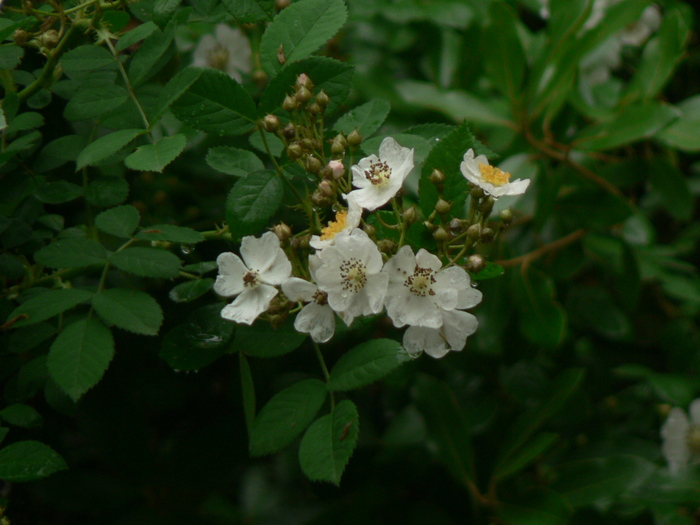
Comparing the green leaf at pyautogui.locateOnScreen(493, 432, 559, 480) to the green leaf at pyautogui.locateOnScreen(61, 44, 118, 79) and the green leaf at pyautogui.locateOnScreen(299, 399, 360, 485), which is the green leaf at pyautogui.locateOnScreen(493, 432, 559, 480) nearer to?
the green leaf at pyautogui.locateOnScreen(299, 399, 360, 485)

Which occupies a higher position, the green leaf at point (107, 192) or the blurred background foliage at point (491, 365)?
the green leaf at point (107, 192)

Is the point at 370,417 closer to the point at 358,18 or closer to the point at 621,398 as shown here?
the point at 621,398

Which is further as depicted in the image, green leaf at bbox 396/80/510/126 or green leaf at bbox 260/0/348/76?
green leaf at bbox 396/80/510/126

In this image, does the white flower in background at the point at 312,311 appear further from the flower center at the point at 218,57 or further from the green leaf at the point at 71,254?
the flower center at the point at 218,57

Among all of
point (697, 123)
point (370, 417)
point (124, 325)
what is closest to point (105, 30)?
point (124, 325)

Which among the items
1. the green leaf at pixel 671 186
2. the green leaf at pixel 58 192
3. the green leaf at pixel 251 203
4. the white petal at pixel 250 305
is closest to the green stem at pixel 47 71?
the green leaf at pixel 58 192

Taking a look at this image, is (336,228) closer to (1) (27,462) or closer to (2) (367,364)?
(2) (367,364)

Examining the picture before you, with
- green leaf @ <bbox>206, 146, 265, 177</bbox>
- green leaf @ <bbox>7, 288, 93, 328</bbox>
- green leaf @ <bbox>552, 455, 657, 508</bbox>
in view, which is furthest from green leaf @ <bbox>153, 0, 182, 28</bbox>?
green leaf @ <bbox>552, 455, 657, 508</bbox>
